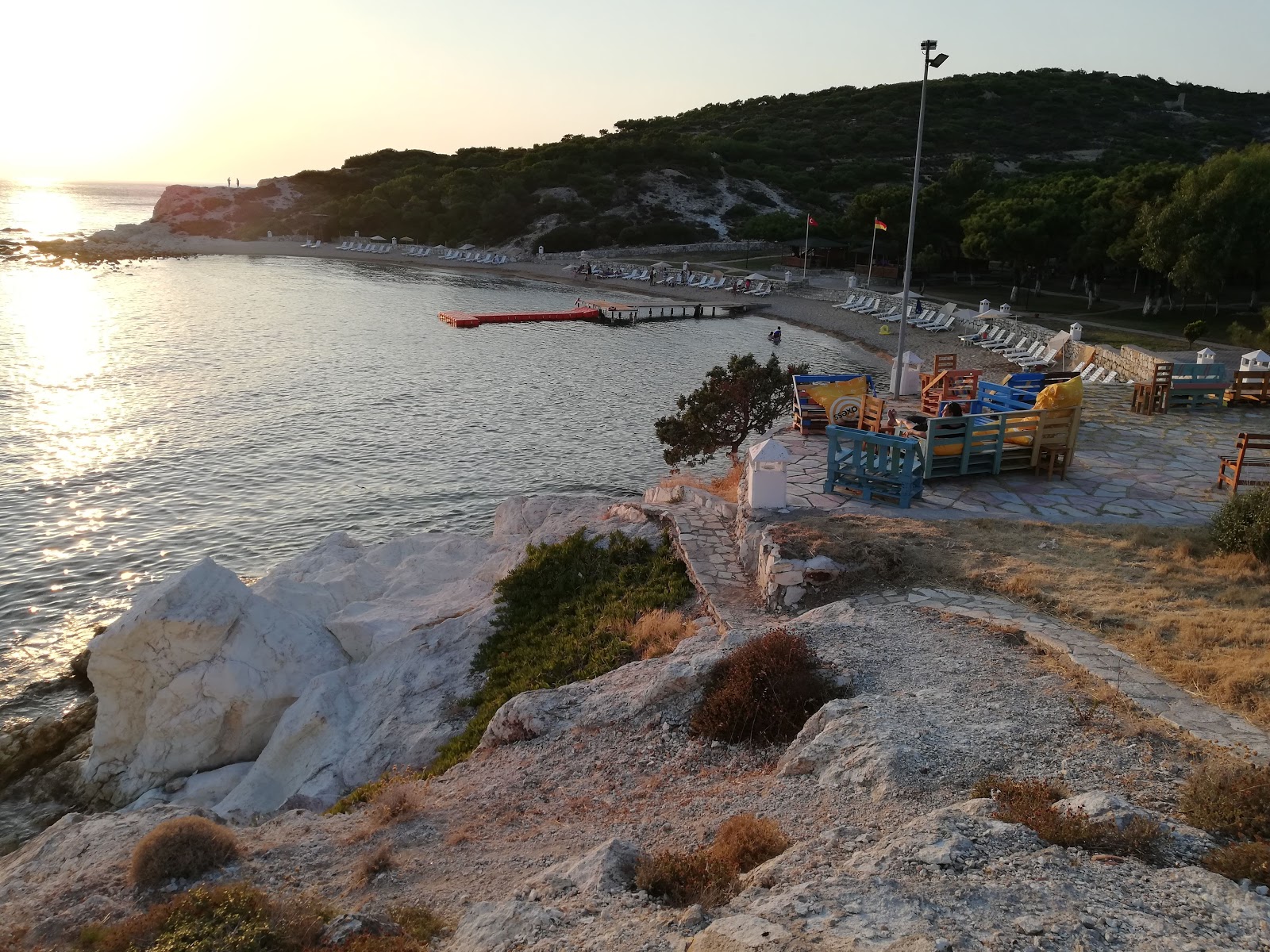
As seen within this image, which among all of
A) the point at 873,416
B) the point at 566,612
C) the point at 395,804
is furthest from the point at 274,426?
the point at 395,804

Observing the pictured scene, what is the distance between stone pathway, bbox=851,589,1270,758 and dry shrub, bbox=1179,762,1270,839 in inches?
39.5

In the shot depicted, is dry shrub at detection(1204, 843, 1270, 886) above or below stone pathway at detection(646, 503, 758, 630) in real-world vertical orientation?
above

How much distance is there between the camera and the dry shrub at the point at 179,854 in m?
6.88

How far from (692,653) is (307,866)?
4.26 m

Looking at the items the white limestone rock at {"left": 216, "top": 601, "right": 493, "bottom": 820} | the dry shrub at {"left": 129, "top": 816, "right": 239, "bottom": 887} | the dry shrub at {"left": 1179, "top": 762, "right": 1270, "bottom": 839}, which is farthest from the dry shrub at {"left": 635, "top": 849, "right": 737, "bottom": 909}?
the white limestone rock at {"left": 216, "top": 601, "right": 493, "bottom": 820}

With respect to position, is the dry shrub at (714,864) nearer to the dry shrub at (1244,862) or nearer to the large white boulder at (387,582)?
the dry shrub at (1244,862)

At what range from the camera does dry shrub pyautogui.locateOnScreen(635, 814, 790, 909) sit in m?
5.52

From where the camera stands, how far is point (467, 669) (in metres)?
12.2

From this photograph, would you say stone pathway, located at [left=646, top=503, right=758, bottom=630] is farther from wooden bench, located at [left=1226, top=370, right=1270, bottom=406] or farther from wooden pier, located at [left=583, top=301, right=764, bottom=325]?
wooden pier, located at [left=583, top=301, right=764, bottom=325]

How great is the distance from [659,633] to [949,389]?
32.1 feet

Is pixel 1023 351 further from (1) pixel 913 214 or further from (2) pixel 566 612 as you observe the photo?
(2) pixel 566 612

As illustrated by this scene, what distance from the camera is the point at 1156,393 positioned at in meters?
18.5

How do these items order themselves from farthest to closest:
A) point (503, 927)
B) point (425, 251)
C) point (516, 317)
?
point (425, 251), point (516, 317), point (503, 927)

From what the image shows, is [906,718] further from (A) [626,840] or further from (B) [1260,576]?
(B) [1260,576]
